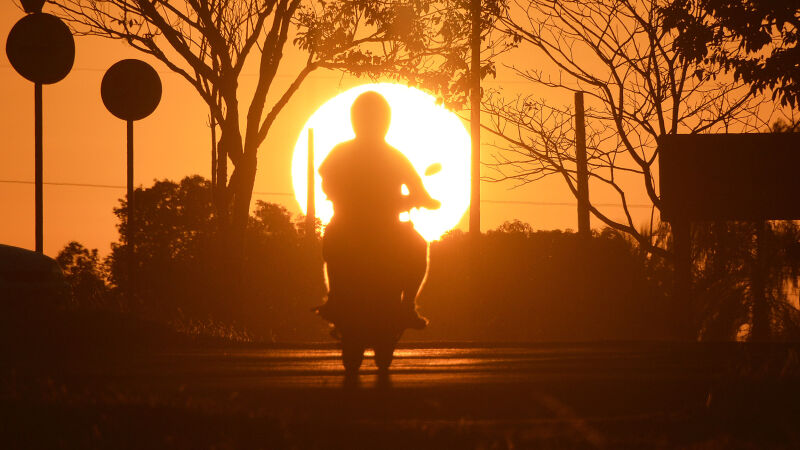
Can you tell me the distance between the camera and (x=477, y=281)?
4259 cm

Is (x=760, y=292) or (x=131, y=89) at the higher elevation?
(x=131, y=89)

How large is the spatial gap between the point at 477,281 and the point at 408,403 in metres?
34.7

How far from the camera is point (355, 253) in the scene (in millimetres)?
8781

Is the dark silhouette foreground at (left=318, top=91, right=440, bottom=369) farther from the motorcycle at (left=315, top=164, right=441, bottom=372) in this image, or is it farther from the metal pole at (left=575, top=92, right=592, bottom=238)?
the metal pole at (left=575, top=92, right=592, bottom=238)

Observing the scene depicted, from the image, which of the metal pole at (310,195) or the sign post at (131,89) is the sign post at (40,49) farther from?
the metal pole at (310,195)

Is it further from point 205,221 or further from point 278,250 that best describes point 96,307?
point 205,221

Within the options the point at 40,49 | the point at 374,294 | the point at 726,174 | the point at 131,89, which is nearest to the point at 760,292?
the point at 726,174

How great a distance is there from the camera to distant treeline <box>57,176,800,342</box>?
82.8 feet

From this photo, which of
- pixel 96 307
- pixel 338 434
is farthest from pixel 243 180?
pixel 338 434

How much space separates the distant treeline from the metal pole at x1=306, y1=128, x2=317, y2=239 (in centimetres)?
43

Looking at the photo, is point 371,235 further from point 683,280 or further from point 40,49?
point 683,280

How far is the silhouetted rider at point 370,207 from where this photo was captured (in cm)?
880

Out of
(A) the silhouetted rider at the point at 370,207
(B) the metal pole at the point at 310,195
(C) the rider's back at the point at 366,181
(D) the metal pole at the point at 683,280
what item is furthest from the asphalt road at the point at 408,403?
(B) the metal pole at the point at 310,195

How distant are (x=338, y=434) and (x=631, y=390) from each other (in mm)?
2674
